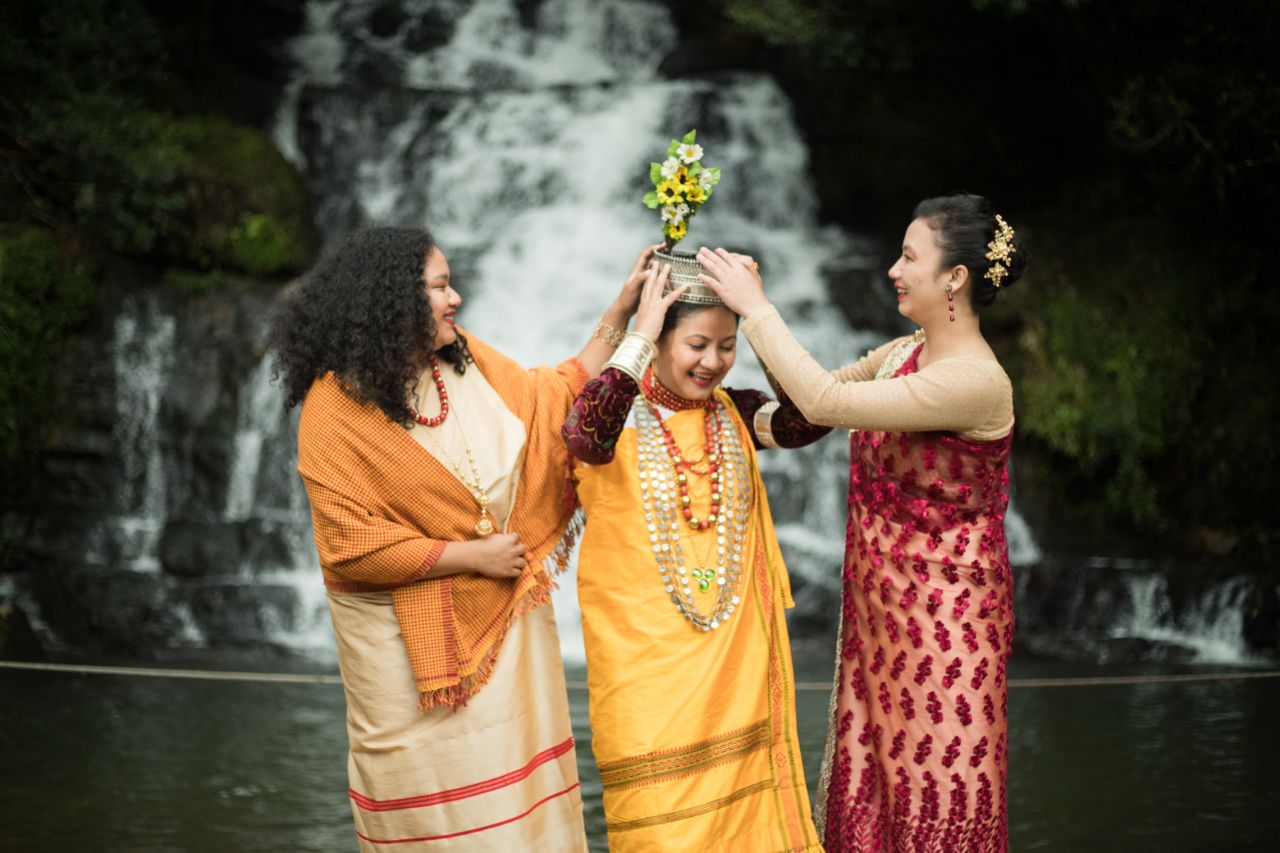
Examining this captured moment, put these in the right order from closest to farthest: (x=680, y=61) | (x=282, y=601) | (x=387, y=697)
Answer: (x=387, y=697), (x=282, y=601), (x=680, y=61)

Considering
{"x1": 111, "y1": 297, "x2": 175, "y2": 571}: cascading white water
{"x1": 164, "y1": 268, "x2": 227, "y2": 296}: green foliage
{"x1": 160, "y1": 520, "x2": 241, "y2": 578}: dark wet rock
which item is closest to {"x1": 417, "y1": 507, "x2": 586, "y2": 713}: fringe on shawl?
{"x1": 160, "y1": 520, "x2": 241, "y2": 578}: dark wet rock

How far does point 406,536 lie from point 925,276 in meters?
1.24

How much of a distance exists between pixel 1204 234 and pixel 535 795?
24.7 ft

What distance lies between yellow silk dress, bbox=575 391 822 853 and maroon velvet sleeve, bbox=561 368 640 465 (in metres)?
0.13

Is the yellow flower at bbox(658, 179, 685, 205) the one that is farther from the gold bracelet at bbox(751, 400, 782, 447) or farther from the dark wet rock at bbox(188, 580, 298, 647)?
the dark wet rock at bbox(188, 580, 298, 647)

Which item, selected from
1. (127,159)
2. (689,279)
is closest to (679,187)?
(689,279)

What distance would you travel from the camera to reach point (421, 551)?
303cm

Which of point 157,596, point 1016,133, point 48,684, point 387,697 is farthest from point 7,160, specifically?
point 387,697

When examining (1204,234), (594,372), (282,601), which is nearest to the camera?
(594,372)

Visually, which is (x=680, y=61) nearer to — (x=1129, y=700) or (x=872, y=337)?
(x=872, y=337)

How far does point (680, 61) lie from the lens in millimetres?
12484

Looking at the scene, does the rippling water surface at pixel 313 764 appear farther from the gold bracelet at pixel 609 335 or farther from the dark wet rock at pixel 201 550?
the gold bracelet at pixel 609 335

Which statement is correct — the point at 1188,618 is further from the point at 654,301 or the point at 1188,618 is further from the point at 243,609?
the point at 654,301

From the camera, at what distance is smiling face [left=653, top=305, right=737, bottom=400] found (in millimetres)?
3078
